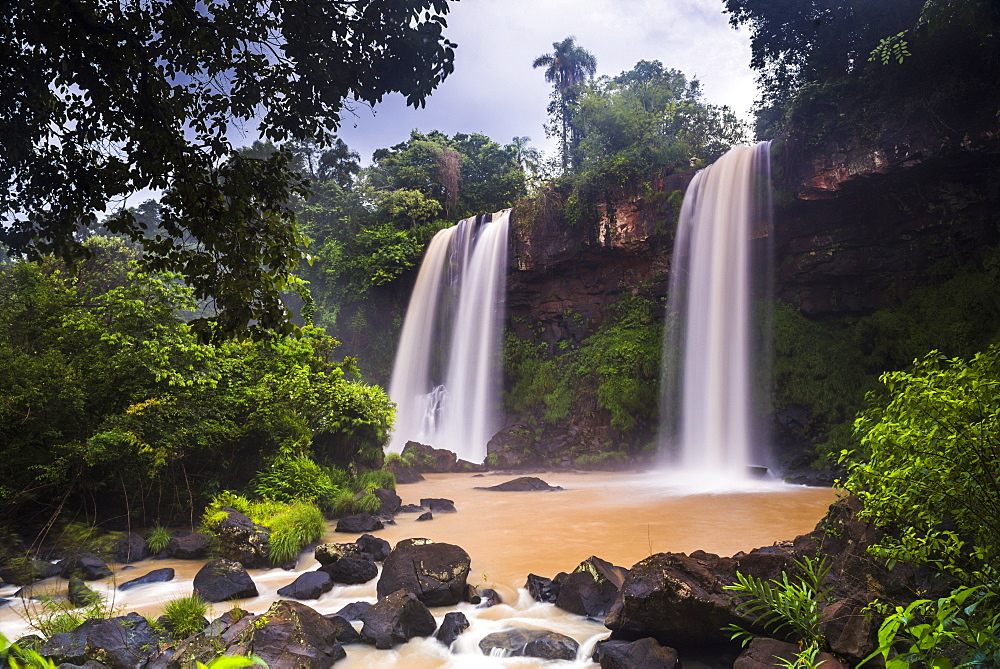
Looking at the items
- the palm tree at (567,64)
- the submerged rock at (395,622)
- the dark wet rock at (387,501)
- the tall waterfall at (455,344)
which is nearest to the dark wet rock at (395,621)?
the submerged rock at (395,622)

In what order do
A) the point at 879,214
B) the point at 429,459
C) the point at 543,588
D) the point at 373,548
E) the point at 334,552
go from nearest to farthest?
the point at 543,588 → the point at 334,552 → the point at 373,548 → the point at 879,214 → the point at 429,459

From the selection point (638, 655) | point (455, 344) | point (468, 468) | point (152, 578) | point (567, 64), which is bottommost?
point (468, 468)

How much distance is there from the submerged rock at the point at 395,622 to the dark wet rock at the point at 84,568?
12.6ft

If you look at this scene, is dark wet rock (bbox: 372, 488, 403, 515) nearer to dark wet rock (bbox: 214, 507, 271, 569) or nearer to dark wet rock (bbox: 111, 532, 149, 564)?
dark wet rock (bbox: 214, 507, 271, 569)

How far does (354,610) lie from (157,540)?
4.13 meters

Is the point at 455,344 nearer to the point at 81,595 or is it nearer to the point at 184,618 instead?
the point at 81,595

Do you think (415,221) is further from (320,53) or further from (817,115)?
(320,53)

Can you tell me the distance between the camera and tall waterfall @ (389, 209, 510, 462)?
24.1 m

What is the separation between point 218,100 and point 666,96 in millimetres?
30588

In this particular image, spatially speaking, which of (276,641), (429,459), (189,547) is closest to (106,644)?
(276,641)

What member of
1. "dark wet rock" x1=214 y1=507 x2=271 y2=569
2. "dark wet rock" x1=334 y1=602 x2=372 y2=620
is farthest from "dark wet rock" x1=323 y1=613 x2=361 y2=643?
"dark wet rock" x1=214 y1=507 x2=271 y2=569

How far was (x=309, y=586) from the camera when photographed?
6328 mm

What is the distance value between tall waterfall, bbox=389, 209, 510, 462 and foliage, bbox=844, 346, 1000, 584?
746 inches

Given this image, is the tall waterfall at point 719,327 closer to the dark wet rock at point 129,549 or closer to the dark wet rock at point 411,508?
the dark wet rock at point 411,508
